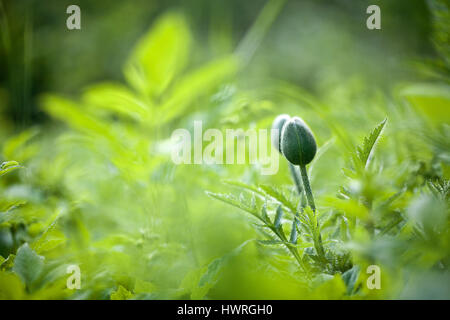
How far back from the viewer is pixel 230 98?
56cm

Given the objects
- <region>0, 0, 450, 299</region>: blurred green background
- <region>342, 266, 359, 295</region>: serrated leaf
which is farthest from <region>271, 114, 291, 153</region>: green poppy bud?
<region>342, 266, 359, 295</region>: serrated leaf

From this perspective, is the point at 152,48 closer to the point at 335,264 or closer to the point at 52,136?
the point at 335,264

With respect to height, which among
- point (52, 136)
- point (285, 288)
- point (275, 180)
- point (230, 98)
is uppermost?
point (52, 136)

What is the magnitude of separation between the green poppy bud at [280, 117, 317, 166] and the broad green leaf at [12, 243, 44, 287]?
0.26m

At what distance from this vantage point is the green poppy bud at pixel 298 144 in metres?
0.34

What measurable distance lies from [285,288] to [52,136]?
1172 millimetres

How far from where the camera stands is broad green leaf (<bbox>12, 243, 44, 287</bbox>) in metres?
0.32

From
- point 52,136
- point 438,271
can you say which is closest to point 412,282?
point 438,271

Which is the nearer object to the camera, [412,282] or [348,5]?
[412,282]

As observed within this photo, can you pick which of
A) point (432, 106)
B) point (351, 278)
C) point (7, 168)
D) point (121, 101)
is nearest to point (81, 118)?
point (121, 101)

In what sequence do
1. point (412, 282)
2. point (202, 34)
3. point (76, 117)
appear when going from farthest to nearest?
1. point (202, 34)
2. point (76, 117)
3. point (412, 282)

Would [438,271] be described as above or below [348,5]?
below

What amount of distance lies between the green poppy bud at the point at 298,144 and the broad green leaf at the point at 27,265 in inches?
10.2

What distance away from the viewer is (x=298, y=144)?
0.34 metres
